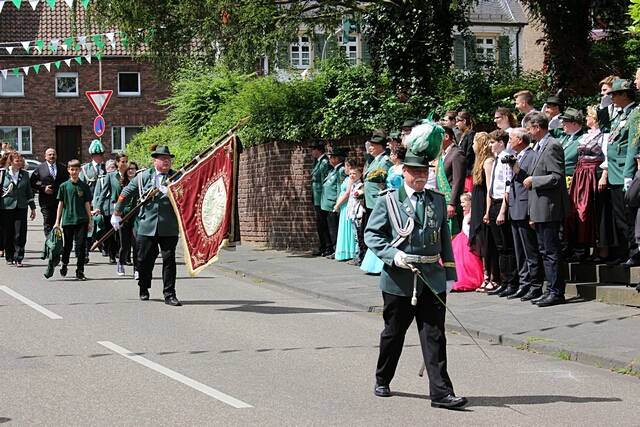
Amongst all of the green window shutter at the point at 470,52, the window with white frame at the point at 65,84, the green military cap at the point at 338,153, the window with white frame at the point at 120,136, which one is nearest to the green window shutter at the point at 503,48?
the green window shutter at the point at 470,52

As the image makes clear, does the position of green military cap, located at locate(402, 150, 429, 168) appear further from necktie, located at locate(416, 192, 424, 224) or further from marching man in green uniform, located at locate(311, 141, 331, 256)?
marching man in green uniform, located at locate(311, 141, 331, 256)

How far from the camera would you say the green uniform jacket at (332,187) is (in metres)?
20.7

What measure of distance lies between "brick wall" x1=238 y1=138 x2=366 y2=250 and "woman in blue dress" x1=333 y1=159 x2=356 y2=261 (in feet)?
6.47

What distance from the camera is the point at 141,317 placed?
43.5 feet

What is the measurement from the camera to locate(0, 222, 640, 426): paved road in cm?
793

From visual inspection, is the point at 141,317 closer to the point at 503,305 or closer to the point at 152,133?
the point at 503,305

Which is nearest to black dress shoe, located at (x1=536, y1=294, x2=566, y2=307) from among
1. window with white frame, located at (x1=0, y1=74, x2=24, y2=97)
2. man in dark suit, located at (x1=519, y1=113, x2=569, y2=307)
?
man in dark suit, located at (x1=519, y1=113, x2=569, y2=307)

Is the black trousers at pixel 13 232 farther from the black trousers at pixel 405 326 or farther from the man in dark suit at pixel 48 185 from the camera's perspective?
the black trousers at pixel 405 326

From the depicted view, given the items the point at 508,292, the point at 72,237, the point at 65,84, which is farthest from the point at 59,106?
the point at 508,292

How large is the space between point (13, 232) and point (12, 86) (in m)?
39.4

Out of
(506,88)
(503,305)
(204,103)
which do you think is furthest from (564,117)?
(204,103)

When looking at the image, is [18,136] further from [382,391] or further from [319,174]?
[382,391]

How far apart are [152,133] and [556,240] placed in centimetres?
2194

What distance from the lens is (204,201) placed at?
1449cm
